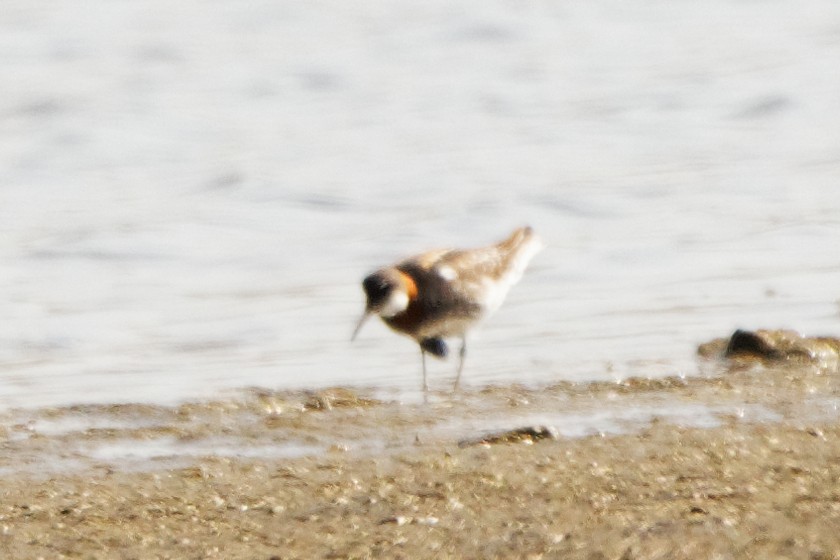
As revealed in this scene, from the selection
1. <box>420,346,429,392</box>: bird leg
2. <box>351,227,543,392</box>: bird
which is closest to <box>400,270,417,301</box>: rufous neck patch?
<box>351,227,543,392</box>: bird

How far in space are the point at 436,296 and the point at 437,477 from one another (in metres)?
3.10

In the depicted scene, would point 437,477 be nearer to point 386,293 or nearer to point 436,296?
point 386,293

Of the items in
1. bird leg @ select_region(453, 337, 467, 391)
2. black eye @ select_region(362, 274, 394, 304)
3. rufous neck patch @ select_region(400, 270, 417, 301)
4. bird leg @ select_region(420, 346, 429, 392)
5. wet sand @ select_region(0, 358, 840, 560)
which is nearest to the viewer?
wet sand @ select_region(0, 358, 840, 560)

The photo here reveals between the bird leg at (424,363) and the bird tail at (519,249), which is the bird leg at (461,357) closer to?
the bird leg at (424,363)

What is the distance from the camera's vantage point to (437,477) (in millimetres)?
6191

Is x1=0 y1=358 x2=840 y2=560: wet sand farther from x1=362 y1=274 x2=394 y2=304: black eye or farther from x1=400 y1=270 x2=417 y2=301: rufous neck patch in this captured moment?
x1=400 y1=270 x2=417 y2=301: rufous neck patch

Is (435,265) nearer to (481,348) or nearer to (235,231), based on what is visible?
(481,348)

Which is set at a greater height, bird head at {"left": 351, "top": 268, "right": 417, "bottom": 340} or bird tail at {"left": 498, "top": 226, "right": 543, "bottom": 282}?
bird head at {"left": 351, "top": 268, "right": 417, "bottom": 340}

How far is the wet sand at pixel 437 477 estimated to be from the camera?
538 cm

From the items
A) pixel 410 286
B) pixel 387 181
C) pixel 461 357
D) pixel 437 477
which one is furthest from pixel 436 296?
pixel 387 181

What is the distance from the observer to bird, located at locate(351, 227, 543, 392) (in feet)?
29.6

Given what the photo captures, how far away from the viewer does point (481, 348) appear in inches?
392

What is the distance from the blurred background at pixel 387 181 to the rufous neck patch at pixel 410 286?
435 millimetres

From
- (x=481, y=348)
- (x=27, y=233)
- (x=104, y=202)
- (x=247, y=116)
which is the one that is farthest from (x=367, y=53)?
(x=481, y=348)
